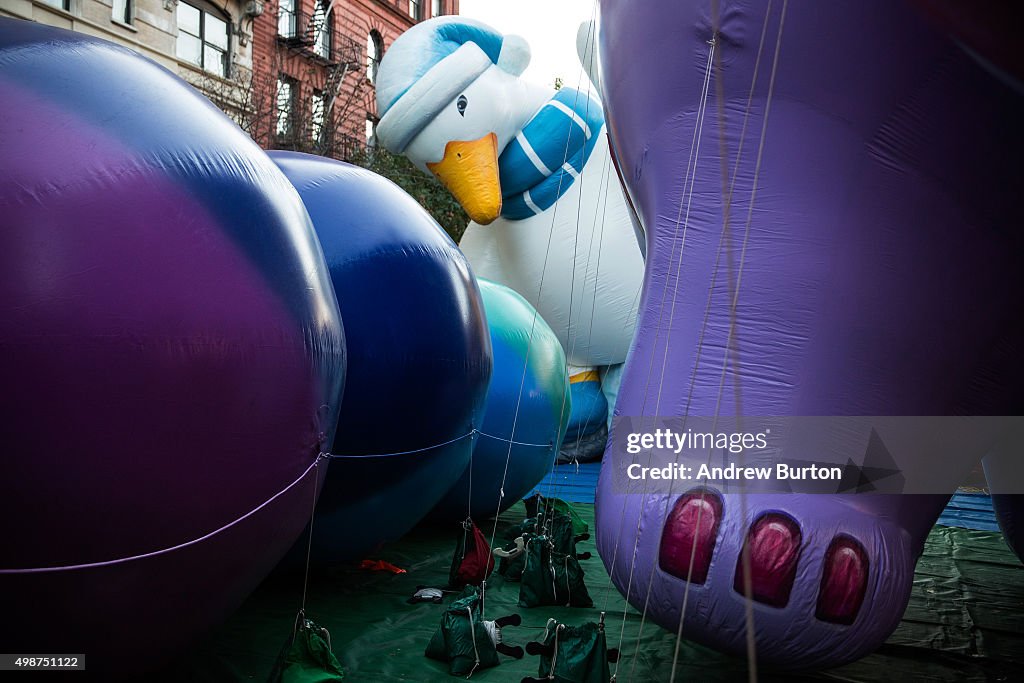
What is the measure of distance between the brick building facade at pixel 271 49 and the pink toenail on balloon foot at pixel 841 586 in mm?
13501

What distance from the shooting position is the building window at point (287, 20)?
62.8ft

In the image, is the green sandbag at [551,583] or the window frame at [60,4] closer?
the green sandbag at [551,583]

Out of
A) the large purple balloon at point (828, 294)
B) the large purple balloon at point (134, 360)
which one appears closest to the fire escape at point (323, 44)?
the large purple balloon at point (134, 360)

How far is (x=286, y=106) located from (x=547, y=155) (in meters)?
10.1

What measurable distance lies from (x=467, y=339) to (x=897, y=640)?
95.7 inches

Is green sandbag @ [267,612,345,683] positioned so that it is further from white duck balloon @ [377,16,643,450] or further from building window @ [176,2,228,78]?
building window @ [176,2,228,78]

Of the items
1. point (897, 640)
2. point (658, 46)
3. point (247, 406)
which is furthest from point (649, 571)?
point (897, 640)

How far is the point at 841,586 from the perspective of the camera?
8.02ft

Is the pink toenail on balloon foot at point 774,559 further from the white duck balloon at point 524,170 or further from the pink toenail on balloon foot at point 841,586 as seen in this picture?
the white duck balloon at point 524,170

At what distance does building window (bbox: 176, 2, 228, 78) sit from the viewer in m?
16.0

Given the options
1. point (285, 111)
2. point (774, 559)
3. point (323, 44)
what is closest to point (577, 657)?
point (774, 559)

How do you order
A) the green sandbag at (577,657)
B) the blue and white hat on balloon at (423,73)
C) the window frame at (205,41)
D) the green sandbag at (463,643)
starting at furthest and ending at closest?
the window frame at (205,41) < the blue and white hat on balloon at (423,73) < the green sandbag at (463,643) < the green sandbag at (577,657)

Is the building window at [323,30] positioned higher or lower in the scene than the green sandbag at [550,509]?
higher

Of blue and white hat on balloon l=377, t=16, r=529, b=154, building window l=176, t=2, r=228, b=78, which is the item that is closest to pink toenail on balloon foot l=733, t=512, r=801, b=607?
blue and white hat on balloon l=377, t=16, r=529, b=154
